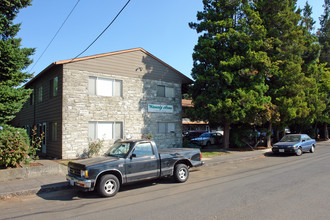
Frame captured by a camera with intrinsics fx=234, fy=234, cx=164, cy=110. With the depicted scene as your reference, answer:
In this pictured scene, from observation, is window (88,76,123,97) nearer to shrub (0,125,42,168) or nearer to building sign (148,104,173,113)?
building sign (148,104,173,113)

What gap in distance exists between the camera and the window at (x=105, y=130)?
14489mm

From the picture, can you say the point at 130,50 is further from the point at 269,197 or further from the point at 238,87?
the point at 269,197

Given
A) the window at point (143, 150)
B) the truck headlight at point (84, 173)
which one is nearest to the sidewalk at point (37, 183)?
the truck headlight at point (84, 173)

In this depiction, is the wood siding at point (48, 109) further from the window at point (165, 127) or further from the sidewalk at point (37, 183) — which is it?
the window at point (165, 127)

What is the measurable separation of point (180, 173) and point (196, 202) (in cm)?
246

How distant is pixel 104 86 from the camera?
15164 millimetres

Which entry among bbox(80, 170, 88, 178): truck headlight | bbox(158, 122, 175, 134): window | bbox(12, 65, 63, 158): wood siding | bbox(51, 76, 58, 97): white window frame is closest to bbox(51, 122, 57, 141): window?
bbox(12, 65, 63, 158): wood siding

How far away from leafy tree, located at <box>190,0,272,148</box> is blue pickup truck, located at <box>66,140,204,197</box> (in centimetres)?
805

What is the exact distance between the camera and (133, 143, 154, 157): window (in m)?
7.55

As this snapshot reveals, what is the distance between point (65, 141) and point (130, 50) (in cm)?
725

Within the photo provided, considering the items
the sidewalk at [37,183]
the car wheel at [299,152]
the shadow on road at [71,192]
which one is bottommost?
the shadow on road at [71,192]

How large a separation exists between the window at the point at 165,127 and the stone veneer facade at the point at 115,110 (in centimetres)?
26

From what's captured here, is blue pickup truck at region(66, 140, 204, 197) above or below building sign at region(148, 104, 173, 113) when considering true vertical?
below

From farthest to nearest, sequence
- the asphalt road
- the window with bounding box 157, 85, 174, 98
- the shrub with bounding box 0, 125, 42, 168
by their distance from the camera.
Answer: the window with bounding box 157, 85, 174, 98 < the shrub with bounding box 0, 125, 42, 168 < the asphalt road
